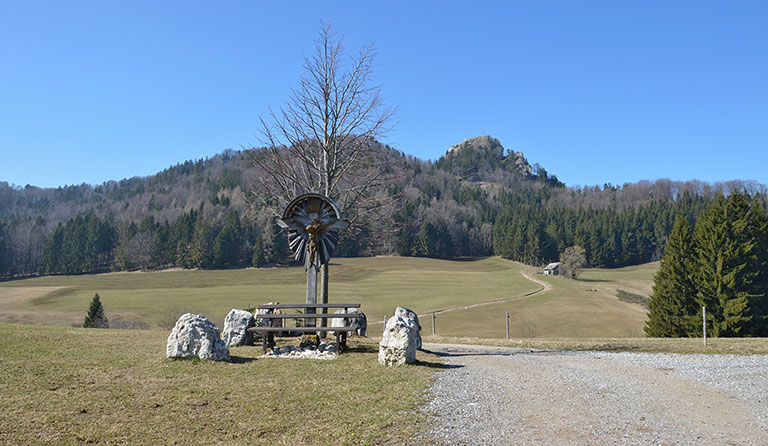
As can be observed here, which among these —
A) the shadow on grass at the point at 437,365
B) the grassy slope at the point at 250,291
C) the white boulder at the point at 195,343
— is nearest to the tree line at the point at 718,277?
the grassy slope at the point at 250,291

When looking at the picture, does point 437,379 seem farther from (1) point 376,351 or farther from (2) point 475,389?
(1) point 376,351

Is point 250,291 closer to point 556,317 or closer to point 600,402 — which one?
point 556,317

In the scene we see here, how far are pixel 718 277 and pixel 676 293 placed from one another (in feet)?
9.31

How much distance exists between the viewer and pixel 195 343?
12.0m

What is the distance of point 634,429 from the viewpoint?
6.84 metres

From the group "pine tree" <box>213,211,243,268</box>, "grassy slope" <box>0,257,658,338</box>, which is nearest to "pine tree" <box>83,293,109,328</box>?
"grassy slope" <box>0,257,658,338</box>

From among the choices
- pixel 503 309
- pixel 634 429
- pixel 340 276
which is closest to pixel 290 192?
pixel 634 429

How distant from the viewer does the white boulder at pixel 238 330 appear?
15.3 m

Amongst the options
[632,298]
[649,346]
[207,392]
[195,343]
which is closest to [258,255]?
Answer: [632,298]

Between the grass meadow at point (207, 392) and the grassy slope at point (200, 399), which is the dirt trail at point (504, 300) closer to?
the grass meadow at point (207, 392)

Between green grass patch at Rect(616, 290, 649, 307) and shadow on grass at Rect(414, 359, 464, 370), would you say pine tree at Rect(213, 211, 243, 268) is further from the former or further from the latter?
shadow on grass at Rect(414, 359, 464, 370)

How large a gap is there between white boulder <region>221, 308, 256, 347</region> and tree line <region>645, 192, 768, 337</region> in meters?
31.0

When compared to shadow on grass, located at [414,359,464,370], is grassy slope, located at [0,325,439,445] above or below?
above

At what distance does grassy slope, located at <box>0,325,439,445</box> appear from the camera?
662cm
